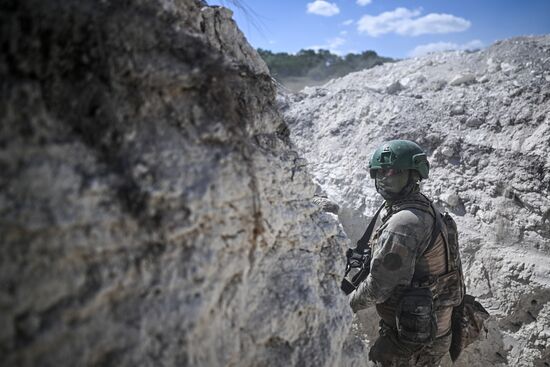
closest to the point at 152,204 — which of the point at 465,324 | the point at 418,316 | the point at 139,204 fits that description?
the point at 139,204

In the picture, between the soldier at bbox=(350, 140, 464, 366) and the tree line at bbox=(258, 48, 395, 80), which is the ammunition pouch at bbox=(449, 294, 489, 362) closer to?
the soldier at bbox=(350, 140, 464, 366)

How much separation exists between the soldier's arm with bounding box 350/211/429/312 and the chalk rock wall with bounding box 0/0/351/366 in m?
1.08

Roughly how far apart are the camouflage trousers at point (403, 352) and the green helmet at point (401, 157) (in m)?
1.23

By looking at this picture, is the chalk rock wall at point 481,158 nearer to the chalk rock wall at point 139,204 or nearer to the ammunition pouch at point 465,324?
the ammunition pouch at point 465,324

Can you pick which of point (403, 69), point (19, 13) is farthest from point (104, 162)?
point (403, 69)

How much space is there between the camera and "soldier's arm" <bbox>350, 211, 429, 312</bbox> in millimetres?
2580

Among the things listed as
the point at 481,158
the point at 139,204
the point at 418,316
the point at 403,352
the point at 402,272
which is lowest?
the point at 403,352

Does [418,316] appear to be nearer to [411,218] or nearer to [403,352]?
[403,352]

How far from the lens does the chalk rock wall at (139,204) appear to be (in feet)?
3.27

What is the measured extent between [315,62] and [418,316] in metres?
25.0

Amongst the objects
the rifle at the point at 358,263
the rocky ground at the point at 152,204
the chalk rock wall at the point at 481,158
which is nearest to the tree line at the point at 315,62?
the chalk rock wall at the point at 481,158

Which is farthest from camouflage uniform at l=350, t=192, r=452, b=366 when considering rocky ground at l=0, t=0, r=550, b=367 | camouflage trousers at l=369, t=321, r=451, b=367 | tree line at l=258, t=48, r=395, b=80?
tree line at l=258, t=48, r=395, b=80

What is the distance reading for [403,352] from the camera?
279 cm

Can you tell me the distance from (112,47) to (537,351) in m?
4.10
